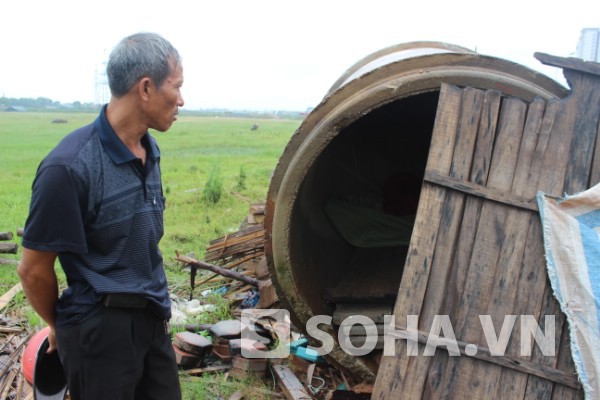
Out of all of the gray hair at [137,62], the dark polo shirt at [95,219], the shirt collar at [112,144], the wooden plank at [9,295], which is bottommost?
the wooden plank at [9,295]

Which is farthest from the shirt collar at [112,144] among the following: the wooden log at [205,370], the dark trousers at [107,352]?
the wooden log at [205,370]

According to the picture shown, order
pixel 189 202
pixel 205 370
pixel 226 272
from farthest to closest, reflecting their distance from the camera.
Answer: pixel 189 202
pixel 226 272
pixel 205 370

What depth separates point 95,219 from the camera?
7.93ft

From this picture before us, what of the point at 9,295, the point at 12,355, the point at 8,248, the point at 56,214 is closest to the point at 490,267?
the point at 56,214

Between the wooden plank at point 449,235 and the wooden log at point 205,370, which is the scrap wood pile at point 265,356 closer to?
the wooden log at point 205,370

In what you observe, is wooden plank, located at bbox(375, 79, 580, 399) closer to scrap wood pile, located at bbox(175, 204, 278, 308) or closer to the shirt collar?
the shirt collar

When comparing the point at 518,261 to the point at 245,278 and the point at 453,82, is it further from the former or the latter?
the point at 245,278

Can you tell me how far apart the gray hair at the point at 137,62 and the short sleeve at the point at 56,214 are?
421 millimetres

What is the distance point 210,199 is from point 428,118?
5479 mm

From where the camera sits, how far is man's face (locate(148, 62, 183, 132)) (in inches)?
98.8

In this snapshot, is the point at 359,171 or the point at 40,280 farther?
the point at 359,171

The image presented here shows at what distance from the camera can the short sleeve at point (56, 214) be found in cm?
228

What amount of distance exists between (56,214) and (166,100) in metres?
0.62

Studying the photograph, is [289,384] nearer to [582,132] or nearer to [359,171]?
[582,132]
